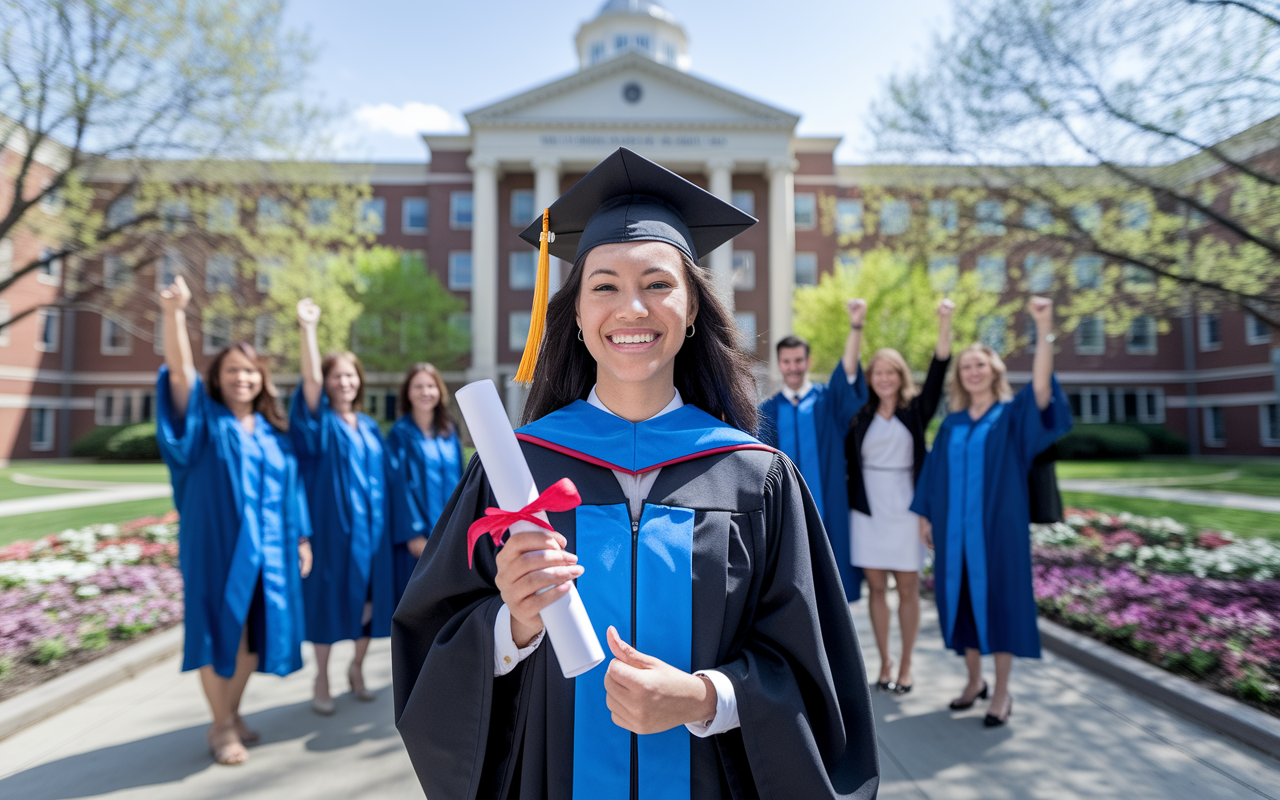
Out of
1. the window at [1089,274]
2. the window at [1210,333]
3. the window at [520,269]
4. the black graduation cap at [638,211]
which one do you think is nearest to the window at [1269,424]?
the window at [1210,333]

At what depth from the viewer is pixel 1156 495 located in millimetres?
14492

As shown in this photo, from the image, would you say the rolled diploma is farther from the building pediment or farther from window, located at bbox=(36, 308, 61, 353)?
window, located at bbox=(36, 308, 61, 353)

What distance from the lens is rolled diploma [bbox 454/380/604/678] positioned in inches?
46.8

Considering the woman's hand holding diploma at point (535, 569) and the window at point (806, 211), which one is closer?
the woman's hand holding diploma at point (535, 569)

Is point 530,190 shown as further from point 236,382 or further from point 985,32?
point 236,382

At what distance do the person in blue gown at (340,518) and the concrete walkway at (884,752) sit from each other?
18.8 inches

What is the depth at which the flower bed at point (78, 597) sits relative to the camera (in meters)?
5.02

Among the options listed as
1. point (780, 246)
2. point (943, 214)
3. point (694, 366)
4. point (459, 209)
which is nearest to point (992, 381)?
point (694, 366)

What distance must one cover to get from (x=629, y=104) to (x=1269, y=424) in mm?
30456

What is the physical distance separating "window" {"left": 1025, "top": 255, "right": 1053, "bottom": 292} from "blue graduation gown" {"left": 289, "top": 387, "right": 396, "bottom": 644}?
30.2 ft

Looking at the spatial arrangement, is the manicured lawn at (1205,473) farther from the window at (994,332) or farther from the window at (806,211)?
the window at (806,211)

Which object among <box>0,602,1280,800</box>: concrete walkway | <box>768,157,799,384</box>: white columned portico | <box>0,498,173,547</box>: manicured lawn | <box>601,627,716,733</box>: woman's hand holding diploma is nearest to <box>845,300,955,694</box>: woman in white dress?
<box>0,602,1280,800</box>: concrete walkway

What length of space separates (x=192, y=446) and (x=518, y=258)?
32.4 meters

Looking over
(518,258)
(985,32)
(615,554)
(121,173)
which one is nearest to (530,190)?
(518,258)
